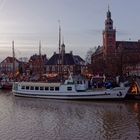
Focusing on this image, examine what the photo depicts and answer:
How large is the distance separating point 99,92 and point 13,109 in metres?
13.7

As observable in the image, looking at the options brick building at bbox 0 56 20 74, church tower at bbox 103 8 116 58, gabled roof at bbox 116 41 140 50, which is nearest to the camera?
church tower at bbox 103 8 116 58

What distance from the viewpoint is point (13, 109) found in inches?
2088

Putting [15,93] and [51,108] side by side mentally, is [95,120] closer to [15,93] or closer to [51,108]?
[51,108]

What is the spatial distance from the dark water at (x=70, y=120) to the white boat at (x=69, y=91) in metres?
2.08

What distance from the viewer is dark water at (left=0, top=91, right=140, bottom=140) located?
34.4 metres

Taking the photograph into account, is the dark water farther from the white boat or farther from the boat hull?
the white boat

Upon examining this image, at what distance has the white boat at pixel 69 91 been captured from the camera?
195ft

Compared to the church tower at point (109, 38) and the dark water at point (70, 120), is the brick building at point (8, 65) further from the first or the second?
the dark water at point (70, 120)

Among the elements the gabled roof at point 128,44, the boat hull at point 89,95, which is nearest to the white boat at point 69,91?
the boat hull at point 89,95

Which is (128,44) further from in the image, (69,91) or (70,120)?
(70,120)

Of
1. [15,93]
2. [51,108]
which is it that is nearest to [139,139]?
[51,108]

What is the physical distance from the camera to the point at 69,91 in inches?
2466

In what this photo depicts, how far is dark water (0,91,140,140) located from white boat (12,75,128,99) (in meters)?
2.08

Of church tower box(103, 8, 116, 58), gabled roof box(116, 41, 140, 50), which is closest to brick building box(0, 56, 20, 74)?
church tower box(103, 8, 116, 58)
